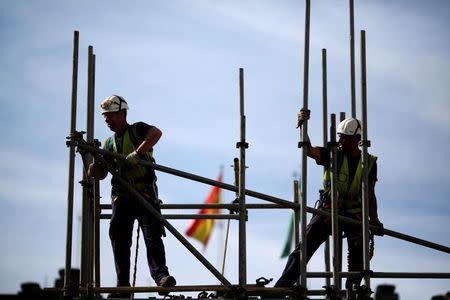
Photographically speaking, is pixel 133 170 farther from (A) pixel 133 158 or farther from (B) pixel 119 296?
(B) pixel 119 296

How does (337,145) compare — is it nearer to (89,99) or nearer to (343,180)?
(343,180)

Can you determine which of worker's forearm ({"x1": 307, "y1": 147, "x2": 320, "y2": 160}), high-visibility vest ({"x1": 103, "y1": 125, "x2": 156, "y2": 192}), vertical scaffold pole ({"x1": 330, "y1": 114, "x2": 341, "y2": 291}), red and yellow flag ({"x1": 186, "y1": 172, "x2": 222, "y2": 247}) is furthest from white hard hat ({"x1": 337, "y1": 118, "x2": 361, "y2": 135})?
red and yellow flag ({"x1": 186, "y1": 172, "x2": 222, "y2": 247})

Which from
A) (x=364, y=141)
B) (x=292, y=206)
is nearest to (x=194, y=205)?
(x=292, y=206)

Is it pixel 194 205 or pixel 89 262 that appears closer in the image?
pixel 89 262

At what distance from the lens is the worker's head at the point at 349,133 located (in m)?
21.5

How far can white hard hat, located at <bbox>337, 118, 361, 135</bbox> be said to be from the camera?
21484mm

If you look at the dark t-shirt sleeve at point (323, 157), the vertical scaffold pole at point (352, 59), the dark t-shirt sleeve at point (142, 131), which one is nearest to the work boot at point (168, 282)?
the dark t-shirt sleeve at point (142, 131)

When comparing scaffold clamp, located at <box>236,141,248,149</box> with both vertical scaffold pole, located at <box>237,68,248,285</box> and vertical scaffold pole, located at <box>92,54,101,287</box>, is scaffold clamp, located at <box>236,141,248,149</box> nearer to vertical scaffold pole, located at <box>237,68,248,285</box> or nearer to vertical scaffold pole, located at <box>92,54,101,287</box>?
vertical scaffold pole, located at <box>237,68,248,285</box>

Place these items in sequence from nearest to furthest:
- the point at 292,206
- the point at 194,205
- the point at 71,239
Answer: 1. the point at 71,239
2. the point at 292,206
3. the point at 194,205

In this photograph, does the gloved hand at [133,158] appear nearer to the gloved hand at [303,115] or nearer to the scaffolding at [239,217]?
the scaffolding at [239,217]

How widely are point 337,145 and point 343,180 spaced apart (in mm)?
1622

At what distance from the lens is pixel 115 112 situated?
20.7 m

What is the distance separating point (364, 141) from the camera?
20234 mm

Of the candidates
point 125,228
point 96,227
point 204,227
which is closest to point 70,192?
point 125,228
